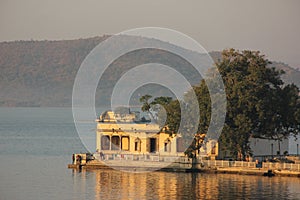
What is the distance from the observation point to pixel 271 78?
85.5 m

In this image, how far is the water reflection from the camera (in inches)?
2704

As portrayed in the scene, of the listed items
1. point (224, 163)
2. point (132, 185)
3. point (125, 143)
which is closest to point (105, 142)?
point (125, 143)

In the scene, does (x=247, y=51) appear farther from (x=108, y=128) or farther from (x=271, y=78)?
(x=108, y=128)

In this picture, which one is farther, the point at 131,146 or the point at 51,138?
the point at 51,138

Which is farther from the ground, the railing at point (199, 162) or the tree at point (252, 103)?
the tree at point (252, 103)

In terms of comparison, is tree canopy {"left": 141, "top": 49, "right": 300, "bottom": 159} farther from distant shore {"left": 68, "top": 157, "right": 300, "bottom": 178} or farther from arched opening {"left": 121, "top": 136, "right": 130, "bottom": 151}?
arched opening {"left": 121, "top": 136, "right": 130, "bottom": 151}

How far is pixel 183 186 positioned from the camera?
2879 inches

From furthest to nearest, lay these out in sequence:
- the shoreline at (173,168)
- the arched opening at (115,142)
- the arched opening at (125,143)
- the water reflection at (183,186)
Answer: the arched opening at (115,142) → the arched opening at (125,143) → the shoreline at (173,168) → the water reflection at (183,186)

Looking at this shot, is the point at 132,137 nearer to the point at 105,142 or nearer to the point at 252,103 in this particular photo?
the point at 105,142

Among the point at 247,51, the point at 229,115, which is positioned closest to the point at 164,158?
the point at 229,115

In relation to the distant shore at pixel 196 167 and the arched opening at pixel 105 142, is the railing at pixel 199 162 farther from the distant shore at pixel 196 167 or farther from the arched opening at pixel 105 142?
the arched opening at pixel 105 142

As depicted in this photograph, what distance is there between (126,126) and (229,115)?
10.4 m

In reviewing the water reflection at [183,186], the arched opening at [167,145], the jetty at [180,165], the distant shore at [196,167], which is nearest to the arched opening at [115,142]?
the jetty at [180,165]

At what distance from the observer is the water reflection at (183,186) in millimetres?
68688
